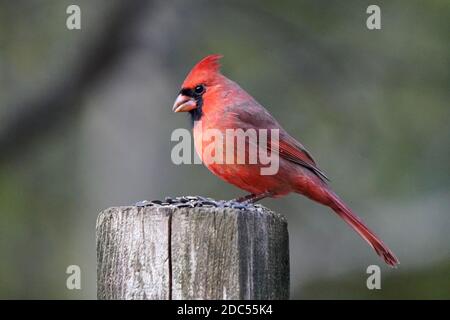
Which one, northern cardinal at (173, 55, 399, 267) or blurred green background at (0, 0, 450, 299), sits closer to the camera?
northern cardinal at (173, 55, 399, 267)

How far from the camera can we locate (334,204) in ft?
16.1

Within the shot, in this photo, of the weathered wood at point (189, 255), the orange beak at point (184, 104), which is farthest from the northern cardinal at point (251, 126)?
the weathered wood at point (189, 255)

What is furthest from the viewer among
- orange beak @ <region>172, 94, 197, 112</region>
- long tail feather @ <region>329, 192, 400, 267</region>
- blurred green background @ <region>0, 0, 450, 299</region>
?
blurred green background @ <region>0, 0, 450, 299</region>

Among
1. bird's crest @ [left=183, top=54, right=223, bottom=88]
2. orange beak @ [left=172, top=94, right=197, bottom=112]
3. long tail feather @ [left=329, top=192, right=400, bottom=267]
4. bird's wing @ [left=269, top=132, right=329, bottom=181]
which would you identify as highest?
bird's crest @ [left=183, top=54, right=223, bottom=88]

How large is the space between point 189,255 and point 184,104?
2.10 m

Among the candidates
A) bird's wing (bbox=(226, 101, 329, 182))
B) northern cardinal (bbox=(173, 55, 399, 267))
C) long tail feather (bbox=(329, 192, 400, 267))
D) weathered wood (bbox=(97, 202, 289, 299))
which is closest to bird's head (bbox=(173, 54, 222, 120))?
northern cardinal (bbox=(173, 55, 399, 267))

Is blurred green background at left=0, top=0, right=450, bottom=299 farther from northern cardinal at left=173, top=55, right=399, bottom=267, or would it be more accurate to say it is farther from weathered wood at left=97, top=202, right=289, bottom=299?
weathered wood at left=97, top=202, right=289, bottom=299

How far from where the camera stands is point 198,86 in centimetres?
491

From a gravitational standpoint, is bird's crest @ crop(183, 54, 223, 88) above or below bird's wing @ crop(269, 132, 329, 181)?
above

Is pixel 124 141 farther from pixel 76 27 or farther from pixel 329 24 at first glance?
pixel 329 24

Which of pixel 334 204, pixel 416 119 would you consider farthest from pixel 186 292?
pixel 416 119

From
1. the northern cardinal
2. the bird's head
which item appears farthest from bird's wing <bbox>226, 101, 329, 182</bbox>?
the bird's head

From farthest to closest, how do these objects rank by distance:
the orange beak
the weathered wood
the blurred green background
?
the blurred green background → the orange beak → the weathered wood

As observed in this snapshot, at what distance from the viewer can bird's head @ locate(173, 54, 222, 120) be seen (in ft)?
16.0
